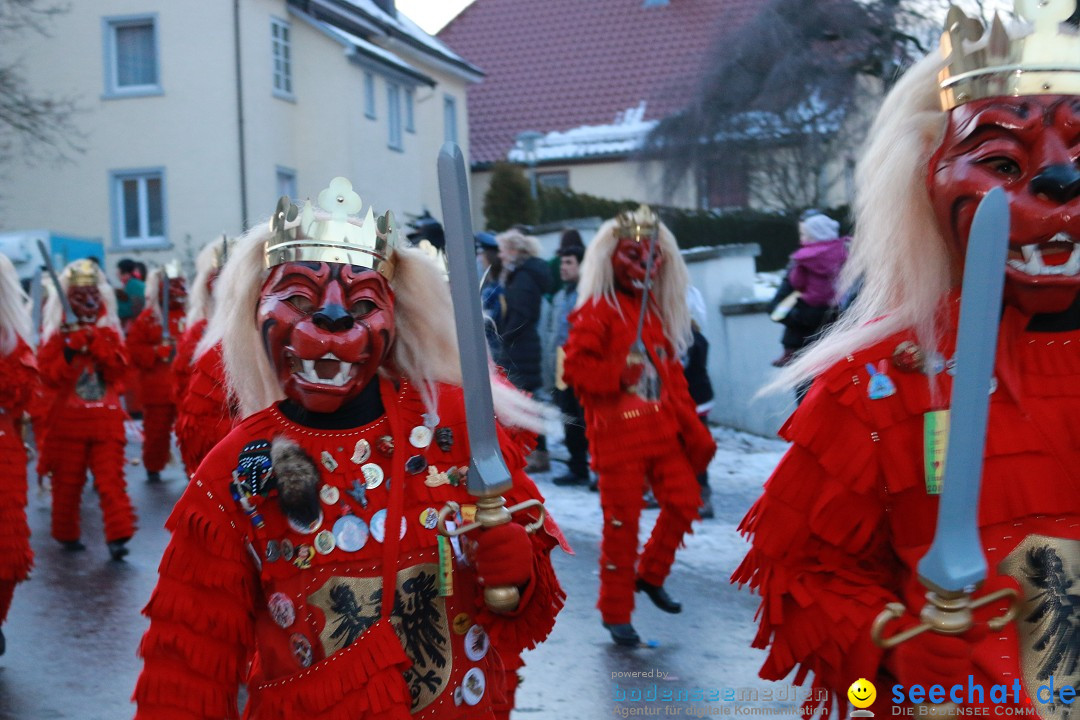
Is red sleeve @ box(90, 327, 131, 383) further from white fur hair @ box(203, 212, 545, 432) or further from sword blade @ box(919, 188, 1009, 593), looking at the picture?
sword blade @ box(919, 188, 1009, 593)

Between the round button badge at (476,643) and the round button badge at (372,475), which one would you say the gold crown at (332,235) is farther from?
the round button badge at (476,643)

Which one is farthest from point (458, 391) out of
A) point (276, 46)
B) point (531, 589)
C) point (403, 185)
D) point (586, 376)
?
point (403, 185)

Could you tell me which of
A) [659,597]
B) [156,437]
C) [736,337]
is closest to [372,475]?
[659,597]

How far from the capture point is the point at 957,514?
1.83 meters

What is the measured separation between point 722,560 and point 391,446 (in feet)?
17.8

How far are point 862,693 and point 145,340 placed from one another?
35.0 feet

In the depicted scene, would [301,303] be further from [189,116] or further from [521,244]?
[189,116]

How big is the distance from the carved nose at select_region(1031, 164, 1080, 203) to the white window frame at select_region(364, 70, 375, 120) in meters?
24.2

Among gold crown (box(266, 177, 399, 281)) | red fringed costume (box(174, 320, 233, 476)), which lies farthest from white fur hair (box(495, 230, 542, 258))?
gold crown (box(266, 177, 399, 281))

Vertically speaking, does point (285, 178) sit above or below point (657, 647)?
above

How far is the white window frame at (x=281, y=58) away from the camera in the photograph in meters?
24.5

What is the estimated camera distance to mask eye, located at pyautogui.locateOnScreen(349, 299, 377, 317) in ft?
10.1

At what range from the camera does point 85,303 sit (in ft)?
30.8

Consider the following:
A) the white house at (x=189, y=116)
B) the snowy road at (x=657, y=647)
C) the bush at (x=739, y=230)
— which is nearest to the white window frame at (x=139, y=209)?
the white house at (x=189, y=116)
